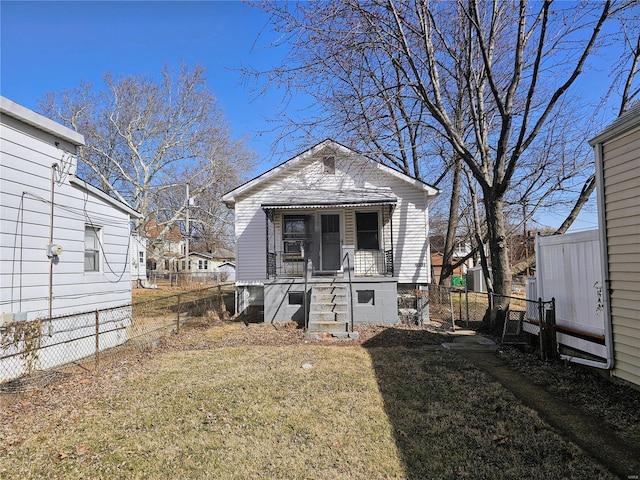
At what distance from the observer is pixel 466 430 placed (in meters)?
3.79

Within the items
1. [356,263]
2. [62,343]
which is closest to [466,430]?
[62,343]

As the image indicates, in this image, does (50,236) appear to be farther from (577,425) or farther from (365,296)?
(577,425)

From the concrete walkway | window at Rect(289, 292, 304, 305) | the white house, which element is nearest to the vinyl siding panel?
the concrete walkway

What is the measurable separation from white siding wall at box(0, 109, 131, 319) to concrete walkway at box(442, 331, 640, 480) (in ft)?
26.2

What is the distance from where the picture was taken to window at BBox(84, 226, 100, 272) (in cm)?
805

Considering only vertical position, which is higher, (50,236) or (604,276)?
(50,236)

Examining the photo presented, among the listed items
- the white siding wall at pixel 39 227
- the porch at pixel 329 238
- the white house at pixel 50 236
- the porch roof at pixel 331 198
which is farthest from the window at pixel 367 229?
the white siding wall at pixel 39 227

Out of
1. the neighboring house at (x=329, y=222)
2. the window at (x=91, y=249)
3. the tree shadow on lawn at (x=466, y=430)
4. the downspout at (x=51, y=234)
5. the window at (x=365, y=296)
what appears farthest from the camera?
the neighboring house at (x=329, y=222)

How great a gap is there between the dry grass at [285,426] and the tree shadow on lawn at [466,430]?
15mm

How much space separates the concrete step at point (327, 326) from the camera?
29.3 feet

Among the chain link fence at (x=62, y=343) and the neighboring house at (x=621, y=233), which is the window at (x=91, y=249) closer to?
the chain link fence at (x=62, y=343)

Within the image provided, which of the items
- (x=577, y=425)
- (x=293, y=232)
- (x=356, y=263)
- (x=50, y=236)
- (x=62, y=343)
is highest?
(x=293, y=232)

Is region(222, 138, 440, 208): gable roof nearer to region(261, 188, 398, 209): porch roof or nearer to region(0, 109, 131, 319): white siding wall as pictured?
region(261, 188, 398, 209): porch roof

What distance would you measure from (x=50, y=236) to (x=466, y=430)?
302 inches
